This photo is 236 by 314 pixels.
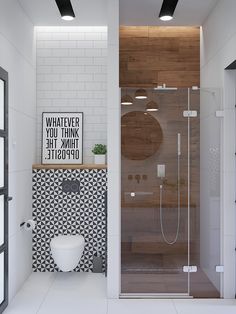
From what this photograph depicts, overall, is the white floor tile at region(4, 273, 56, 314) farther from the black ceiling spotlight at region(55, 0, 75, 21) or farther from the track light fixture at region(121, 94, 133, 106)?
the black ceiling spotlight at region(55, 0, 75, 21)

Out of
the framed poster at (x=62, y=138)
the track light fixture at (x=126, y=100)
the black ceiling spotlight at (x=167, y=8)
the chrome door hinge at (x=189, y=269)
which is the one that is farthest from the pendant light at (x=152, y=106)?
the chrome door hinge at (x=189, y=269)

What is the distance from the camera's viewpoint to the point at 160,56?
4969 millimetres

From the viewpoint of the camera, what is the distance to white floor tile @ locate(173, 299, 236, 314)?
3.49 metres

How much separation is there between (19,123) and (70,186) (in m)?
1.05

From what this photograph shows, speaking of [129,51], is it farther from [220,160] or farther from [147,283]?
[147,283]

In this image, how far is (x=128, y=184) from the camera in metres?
3.81

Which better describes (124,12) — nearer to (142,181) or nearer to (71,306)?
(142,181)

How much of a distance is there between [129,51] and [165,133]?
5.53 ft

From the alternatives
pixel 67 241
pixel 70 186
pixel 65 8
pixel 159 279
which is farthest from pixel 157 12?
pixel 159 279

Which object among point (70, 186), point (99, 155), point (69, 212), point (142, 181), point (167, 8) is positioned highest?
point (167, 8)

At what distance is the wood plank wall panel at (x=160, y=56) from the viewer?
495cm

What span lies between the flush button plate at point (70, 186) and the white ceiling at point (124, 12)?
78.9 inches

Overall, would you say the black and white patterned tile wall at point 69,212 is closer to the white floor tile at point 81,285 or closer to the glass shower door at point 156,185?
the white floor tile at point 81,285

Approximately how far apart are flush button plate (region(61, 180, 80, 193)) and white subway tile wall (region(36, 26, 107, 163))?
1.25 ft
